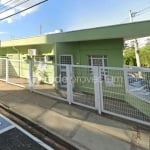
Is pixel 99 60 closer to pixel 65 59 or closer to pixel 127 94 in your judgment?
pixel 65 59

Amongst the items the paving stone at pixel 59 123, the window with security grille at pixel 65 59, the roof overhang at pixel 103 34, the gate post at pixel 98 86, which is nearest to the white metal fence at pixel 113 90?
the gate post at pixel 98 86

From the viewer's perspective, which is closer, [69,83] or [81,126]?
[81,126]

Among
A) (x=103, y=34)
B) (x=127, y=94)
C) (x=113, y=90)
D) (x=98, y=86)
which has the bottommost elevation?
(x=127, y=94)

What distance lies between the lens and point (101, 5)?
20312 millimetres

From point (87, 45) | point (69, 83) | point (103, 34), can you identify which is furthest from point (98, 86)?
point (87, 45)

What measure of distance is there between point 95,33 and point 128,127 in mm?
5142

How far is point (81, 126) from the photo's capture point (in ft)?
20.2

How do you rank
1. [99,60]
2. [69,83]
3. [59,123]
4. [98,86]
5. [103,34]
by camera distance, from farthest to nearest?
[99,60] → [103,34] → [69,83] → [98,86] → [59,123]

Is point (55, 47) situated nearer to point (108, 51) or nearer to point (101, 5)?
point (108, 51)

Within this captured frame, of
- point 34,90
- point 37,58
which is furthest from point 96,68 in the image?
point 37,58

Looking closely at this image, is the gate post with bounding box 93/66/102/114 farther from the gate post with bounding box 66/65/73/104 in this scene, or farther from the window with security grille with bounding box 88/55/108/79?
the window with security grille with bounding box 88/55/108/79

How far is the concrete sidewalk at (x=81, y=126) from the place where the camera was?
5102 mm

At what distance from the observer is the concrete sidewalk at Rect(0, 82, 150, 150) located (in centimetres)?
510


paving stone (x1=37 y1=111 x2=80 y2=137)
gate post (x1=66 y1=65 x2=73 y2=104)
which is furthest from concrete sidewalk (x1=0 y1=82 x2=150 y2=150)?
gate post (x1=66 y1=65 x2=73 y2=104)
